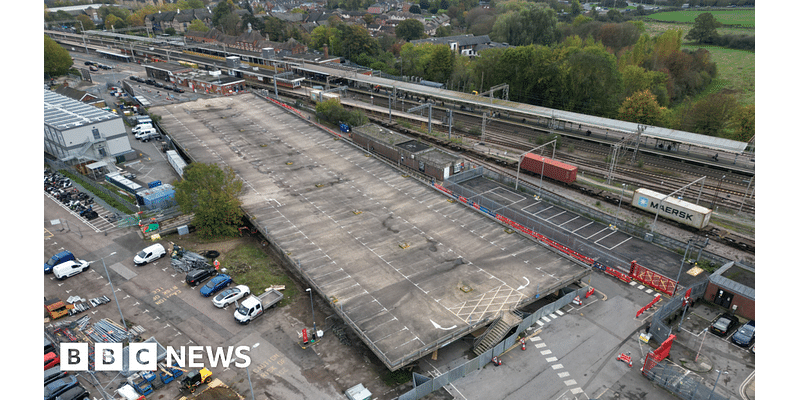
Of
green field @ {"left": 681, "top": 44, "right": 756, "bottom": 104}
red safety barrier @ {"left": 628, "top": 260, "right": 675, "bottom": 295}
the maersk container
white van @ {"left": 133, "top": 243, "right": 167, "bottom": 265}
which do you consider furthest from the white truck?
green field @ {"left": 681, "top": 44, "right": 756, "bottom": 104}

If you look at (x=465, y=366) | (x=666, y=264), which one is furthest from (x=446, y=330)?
(x=666, y=264)

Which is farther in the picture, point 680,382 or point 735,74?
point 735,74

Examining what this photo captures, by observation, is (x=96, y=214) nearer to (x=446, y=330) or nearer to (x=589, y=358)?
(x=446, y=330)

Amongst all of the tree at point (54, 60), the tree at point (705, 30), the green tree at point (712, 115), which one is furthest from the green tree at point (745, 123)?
the tree at point (54, 60)

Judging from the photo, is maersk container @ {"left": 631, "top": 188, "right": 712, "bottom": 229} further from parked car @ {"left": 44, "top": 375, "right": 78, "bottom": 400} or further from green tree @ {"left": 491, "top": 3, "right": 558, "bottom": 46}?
green tree @ {"left": 491, "top": 3, "right": 558, "bottom": 46}

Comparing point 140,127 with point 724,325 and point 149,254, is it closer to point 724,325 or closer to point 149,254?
point 149,254

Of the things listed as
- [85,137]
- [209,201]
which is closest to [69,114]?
[85,137]
